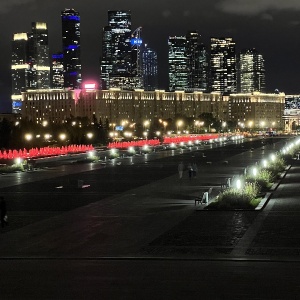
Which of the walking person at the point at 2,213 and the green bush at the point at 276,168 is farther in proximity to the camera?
the green bush at the point at 276,168

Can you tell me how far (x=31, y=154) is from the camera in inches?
3002

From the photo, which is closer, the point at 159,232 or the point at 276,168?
the point at 159,232

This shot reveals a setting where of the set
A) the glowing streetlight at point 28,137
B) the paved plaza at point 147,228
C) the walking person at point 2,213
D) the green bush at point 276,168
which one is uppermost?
the glowing streetlight at point 28,137

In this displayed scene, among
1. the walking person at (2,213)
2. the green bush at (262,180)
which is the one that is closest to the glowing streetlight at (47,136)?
the green bush at (262,180)

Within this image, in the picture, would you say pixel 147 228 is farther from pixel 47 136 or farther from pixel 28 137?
pixel 47 136

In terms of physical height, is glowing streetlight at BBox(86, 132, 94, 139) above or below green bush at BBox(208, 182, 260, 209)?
above

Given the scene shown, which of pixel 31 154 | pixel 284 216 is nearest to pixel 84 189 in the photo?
pixel 284 216

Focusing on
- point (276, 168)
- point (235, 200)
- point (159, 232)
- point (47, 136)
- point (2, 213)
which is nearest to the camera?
point (159, 232)

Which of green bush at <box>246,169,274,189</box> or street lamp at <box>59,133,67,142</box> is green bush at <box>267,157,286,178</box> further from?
street lamp at <box>59,133,67,142</box>

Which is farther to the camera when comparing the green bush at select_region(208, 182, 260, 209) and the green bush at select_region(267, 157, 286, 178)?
the green bush at select_region(267, 157, 286, 178)


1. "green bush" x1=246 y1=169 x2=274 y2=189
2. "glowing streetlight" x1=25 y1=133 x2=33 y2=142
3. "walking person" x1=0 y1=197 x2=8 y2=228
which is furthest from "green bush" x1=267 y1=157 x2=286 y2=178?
"glowing streetlight" x1=25 y1=133 x2=33 y2=142

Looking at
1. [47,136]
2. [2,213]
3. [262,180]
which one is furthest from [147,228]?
[47,136]

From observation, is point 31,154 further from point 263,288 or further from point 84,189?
point 263,288

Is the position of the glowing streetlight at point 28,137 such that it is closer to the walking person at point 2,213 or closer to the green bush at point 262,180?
the green bush at point 262,180
